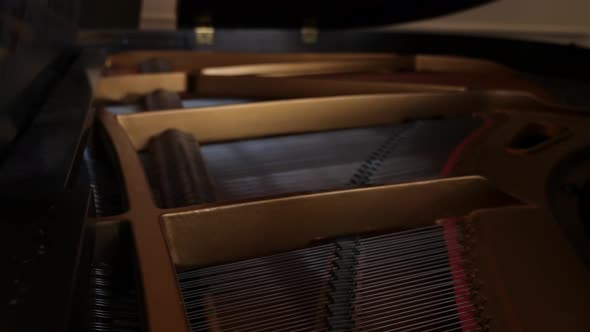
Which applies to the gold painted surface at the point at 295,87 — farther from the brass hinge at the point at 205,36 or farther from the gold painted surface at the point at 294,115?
the brass hinge at the point at 205,36

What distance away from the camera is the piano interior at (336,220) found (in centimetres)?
99

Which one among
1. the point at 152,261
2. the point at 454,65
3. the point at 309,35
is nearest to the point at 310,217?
the point at 152,261

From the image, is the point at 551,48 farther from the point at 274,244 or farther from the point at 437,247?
the point at 274,244

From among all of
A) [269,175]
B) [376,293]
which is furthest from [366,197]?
[269,175]

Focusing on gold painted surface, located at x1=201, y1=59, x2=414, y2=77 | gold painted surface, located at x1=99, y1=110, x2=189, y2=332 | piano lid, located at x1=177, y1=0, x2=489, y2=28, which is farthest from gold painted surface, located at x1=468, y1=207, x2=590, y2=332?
piano lid, located at x1=177, y1=0, x2=489, y2=28

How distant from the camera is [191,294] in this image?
103 centimetres

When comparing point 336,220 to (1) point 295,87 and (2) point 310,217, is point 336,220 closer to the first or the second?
(2) point 310,217

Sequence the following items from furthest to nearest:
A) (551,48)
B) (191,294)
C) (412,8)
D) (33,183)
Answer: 1. (412,8)
2. (551,48)
3. (191,294)
4. (33,183)

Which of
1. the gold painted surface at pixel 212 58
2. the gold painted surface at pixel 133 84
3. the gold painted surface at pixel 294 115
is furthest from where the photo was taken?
the gold painted surface at pixel 212 58

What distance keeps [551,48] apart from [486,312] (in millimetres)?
2208

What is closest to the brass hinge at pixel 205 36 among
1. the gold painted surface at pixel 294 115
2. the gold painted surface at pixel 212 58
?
the gold painted surface at pixel 212 58

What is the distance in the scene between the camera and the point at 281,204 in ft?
3.64

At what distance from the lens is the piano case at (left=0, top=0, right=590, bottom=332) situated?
0.86 metres

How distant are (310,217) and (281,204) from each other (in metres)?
0.08
